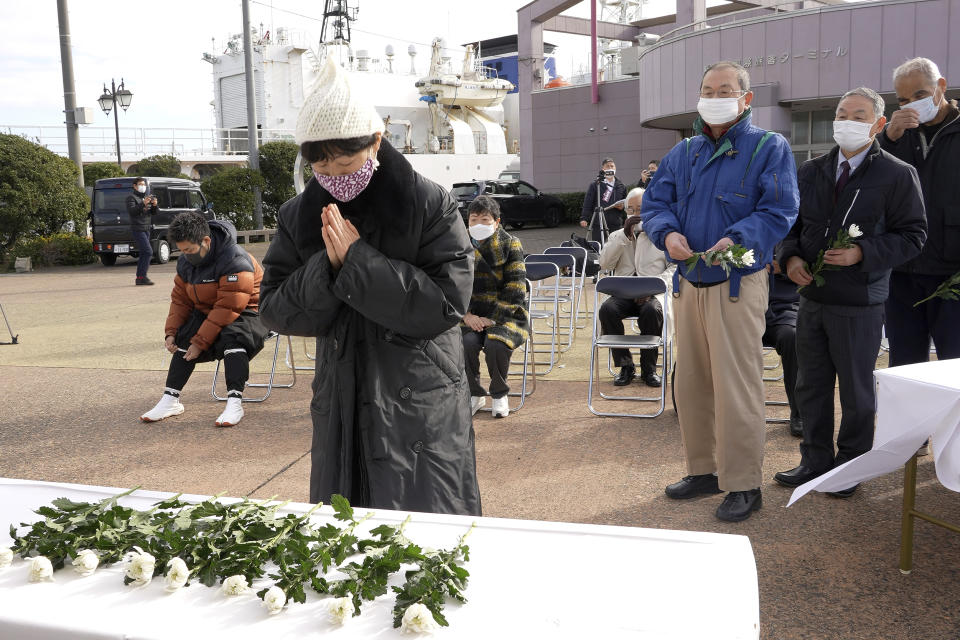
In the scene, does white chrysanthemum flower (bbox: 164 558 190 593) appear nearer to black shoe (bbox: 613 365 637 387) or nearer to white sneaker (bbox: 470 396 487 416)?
white sneaker (bbox: 470 396 487 416)

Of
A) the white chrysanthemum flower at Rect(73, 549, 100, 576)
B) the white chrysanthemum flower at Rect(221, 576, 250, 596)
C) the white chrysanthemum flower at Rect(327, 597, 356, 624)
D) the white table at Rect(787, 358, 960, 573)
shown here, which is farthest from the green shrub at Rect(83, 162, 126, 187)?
the white chrysanthemum flower at Rect(327, 597, 356, 624)

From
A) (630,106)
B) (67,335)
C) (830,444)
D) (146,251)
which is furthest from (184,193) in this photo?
(830,444)

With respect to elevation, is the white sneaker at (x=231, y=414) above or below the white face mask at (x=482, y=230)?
below

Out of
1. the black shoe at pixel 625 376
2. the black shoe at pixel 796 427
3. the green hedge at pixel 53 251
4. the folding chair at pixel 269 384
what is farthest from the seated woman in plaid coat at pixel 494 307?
the green hedge at pixel 53 251

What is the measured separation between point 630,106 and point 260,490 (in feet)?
83.1

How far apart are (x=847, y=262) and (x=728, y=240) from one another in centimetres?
73

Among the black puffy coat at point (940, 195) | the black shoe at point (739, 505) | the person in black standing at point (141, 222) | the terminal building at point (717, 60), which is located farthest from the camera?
the terminal building at point (717, 60)

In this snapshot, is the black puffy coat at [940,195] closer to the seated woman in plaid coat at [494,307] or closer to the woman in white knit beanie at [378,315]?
the seated woman in plaid coat at [494,307]

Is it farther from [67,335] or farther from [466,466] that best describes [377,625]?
[67,335]

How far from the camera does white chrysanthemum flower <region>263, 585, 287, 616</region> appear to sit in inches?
59.2

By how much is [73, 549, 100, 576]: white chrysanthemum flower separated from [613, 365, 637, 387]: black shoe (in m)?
5.54

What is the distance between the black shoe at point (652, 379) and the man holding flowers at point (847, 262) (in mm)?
2487

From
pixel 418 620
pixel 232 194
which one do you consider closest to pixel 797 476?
pixel 418 620

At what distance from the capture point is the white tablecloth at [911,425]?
284 centimetres
